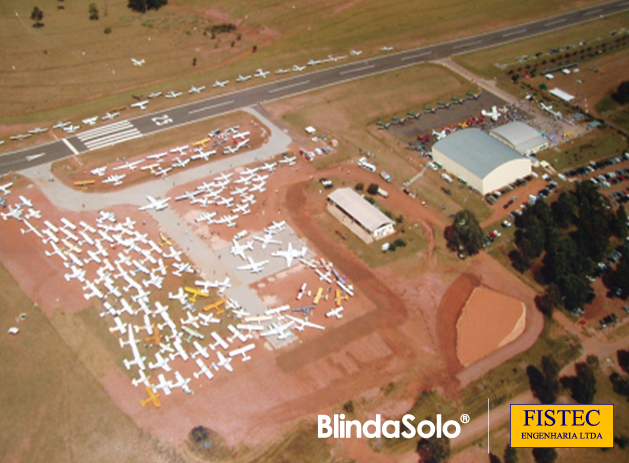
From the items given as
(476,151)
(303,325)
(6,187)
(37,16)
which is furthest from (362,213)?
(37,16)

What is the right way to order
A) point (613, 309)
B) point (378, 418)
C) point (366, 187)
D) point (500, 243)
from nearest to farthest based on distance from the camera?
point (378, 418)
point (613, 309)
point (500, 243)
point (366, 187)

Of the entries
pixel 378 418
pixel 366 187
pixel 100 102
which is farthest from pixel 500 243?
pixel 100 102

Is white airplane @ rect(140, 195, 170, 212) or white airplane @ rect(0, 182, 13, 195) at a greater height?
white airplane @ rect(0, 182, 13, 195)

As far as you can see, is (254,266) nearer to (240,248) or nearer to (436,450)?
(240,248)

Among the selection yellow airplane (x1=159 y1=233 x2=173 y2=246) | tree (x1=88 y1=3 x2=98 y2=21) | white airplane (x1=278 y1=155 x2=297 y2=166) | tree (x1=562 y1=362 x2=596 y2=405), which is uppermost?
tree (x1=88 y1=3 x2=98 y2=21)

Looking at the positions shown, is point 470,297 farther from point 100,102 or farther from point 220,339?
point 100,102

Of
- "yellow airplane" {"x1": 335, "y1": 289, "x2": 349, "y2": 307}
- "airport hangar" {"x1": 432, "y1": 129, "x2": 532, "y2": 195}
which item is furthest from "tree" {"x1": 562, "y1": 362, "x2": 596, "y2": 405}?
"airport hangar" {"x1": 432, "y1": 129, "x2": 532, "y2": 195}

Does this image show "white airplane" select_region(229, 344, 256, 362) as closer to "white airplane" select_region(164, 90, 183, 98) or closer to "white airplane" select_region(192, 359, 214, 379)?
"white airplane" select_region(192, 359, 214, 379)

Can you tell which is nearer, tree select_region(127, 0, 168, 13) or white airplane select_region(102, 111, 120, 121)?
white airplane select_region(102, 111, 120, 121)
